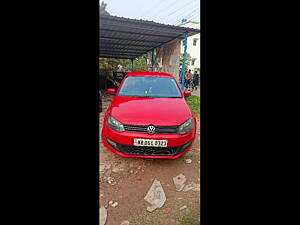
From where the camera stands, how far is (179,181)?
201 cm

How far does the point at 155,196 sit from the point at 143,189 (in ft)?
0.54

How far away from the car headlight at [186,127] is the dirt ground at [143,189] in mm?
526

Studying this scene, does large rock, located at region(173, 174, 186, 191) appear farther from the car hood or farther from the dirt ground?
the car hood

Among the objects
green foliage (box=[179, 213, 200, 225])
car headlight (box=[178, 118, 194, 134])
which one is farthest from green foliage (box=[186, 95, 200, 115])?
green foliage (box=[179, 213, 200, 225])

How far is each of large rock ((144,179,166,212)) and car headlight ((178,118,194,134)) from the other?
2.35 feet

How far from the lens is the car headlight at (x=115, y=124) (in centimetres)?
211

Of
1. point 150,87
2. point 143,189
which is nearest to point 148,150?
point 143,189

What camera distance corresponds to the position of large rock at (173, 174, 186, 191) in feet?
6.28

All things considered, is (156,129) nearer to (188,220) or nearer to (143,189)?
(143,189)

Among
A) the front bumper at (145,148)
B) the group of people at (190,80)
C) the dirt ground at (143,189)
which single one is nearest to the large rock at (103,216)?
the dirt ground at (143,189)
